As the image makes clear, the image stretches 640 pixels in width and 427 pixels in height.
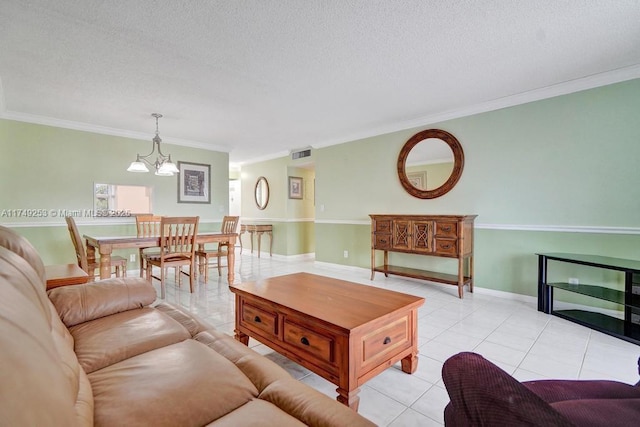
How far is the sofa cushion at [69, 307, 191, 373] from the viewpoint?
1.23 m

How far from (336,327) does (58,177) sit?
4.77 m

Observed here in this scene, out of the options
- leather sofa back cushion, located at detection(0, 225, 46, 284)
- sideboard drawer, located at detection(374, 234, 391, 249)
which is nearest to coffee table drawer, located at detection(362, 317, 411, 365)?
leather sofa back cushion, located at detection(0, 225, 46, 284)

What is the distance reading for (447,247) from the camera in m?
3.58


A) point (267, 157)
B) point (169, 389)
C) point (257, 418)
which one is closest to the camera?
point (257, 418)

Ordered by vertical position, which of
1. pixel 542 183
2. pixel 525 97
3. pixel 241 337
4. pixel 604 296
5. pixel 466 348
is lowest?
pixel 466 348

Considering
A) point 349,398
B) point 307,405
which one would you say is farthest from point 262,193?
point 307,405

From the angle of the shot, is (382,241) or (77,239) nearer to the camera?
(77,239)

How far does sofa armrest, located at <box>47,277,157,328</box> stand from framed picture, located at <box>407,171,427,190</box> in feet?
11.6

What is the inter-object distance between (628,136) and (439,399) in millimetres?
3082

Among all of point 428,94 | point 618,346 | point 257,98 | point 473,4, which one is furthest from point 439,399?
point 257,98

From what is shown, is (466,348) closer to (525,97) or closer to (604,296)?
(604,296)

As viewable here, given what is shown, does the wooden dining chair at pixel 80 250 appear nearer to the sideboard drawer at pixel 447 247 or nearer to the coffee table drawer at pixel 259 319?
the coffee table drawer at pixel 259 319

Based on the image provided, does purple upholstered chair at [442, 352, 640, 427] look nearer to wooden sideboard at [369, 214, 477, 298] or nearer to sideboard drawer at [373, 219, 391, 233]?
wooden sideboard at [369, 214, 477, 298]

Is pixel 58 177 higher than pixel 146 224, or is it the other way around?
pixel 58 177
